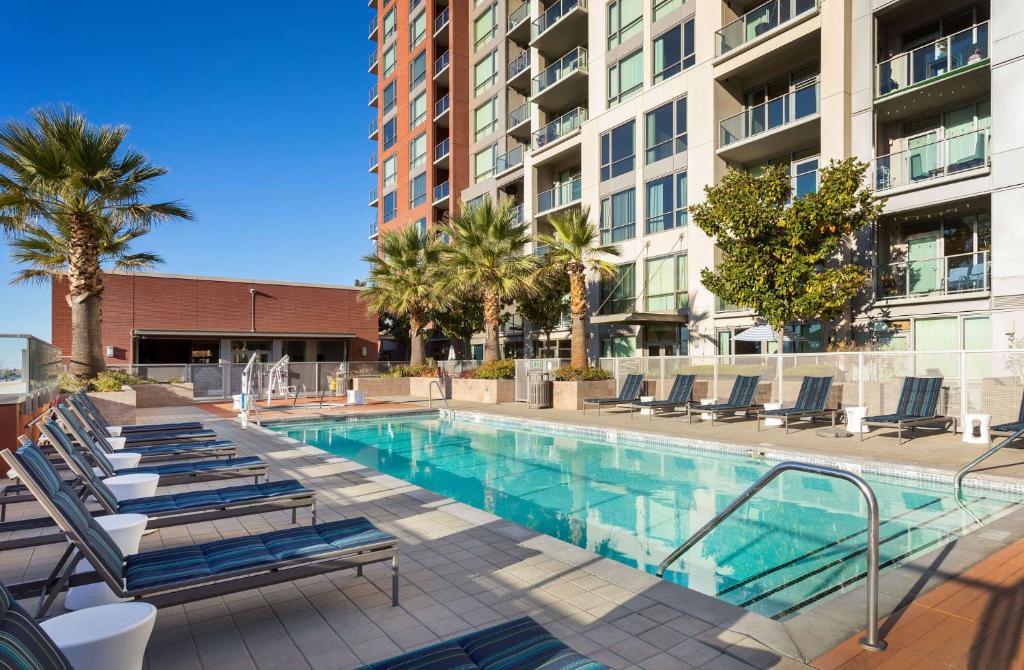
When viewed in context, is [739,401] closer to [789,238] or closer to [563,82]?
[789,238]

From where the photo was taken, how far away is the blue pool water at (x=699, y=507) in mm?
5332

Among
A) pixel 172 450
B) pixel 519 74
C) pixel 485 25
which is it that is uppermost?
pixel 485 25

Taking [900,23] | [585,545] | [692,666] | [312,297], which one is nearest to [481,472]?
[585,545]

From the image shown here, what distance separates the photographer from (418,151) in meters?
38.7

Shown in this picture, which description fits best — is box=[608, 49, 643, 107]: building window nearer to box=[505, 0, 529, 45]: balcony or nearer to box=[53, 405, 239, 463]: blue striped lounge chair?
box=[505, 0, 529, 45]: balcony

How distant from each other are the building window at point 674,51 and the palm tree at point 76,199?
1772 centimetres

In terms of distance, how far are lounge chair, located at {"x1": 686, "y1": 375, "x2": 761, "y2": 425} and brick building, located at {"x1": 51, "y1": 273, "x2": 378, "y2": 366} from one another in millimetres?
23076

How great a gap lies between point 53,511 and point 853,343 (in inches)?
714

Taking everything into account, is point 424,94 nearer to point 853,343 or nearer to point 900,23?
point 900,23

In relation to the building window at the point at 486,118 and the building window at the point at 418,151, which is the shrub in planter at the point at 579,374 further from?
the building window at the point at 418,151

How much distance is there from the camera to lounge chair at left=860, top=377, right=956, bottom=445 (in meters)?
10.5

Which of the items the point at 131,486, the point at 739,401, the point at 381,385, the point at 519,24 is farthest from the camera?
the point at 519,24

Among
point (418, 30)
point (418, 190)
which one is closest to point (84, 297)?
point (418, 190)

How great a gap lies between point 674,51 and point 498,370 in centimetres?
1388
